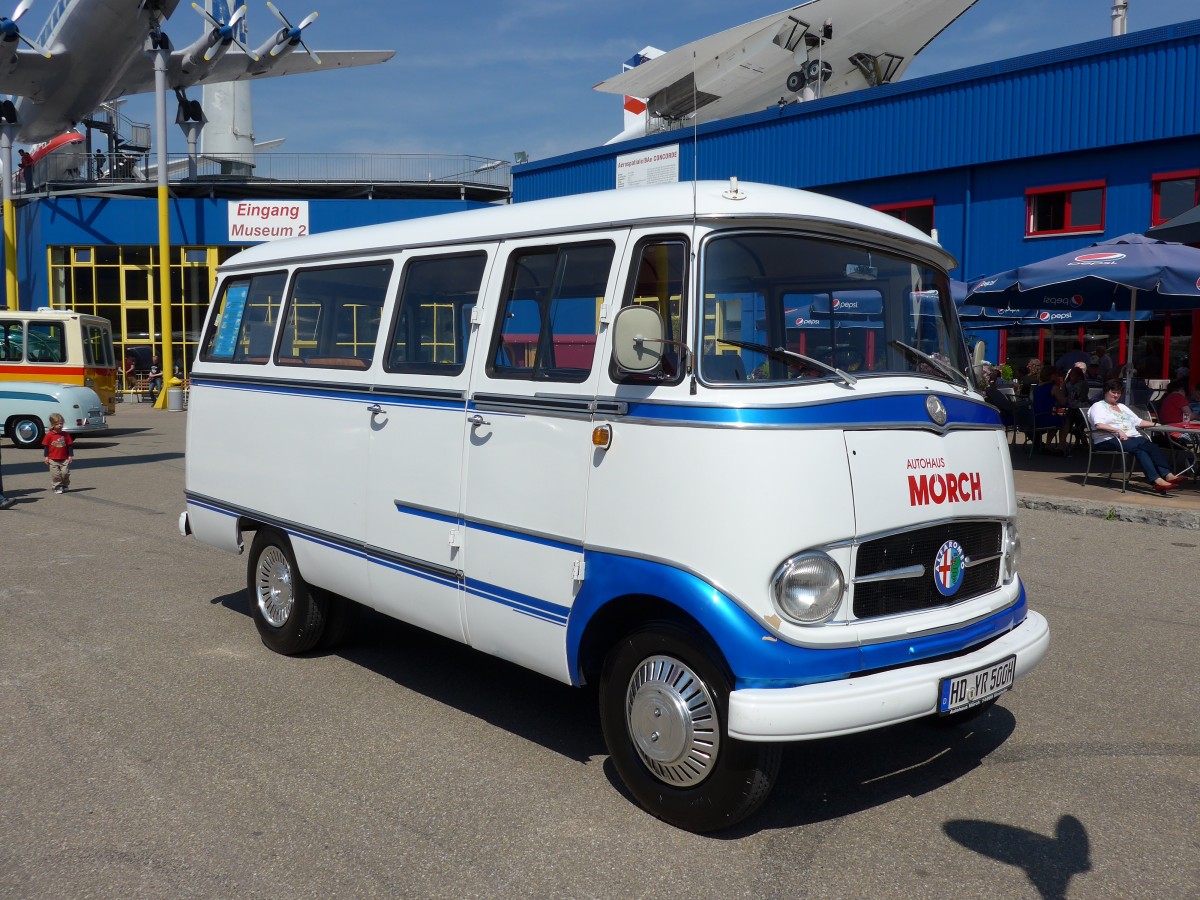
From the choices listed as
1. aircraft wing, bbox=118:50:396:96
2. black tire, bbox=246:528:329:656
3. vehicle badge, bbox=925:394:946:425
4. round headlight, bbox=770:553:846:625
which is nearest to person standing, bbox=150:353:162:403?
aircraft wing, bbox=118:50:396:96

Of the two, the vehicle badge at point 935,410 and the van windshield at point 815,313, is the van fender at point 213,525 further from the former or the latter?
the vehicle badge at point 935,410

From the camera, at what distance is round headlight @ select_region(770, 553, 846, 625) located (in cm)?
355

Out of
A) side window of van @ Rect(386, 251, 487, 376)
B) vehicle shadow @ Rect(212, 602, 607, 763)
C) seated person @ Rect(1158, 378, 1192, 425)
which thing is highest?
side window of van @ Rect(386, 251, 487, 376)

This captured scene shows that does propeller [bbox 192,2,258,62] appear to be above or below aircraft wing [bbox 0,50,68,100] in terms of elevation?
above

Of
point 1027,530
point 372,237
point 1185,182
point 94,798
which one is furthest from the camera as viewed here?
point 1185,182

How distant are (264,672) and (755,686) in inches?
131

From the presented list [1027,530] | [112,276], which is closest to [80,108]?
[112,276]

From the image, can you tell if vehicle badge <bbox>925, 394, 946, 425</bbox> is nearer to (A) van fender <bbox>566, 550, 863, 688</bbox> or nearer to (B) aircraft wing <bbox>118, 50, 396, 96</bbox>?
(A) van fender <bbox>566, 550, 863, 688</bbox>

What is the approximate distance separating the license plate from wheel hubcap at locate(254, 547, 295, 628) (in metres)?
3.76

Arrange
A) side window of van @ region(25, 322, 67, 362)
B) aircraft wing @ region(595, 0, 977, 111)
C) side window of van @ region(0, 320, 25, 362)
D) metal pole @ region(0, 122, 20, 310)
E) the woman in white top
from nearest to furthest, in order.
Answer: the woman in white top → side window of van @ region(0, 320, 25, 362) → side window of van @ region(25, 322, 67, 362) → aircraft wing @ region(595, 0, 977, 111) → metal pole @ region(0, 122, 20, 310)

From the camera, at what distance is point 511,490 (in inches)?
171

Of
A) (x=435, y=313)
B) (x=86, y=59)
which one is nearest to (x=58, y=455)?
(x=435, y=313)

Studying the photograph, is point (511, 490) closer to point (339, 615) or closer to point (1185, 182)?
point (339, 615)

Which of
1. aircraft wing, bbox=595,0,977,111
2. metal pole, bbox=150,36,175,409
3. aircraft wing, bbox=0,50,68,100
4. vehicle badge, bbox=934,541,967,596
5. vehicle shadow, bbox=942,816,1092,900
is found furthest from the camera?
aircraft wing, bbox=0,50,68,100
